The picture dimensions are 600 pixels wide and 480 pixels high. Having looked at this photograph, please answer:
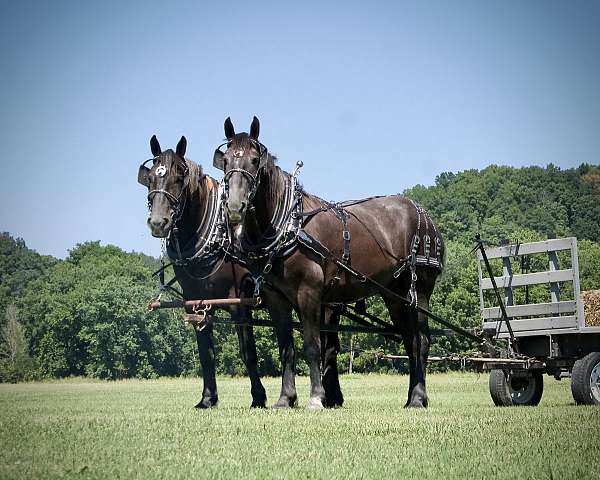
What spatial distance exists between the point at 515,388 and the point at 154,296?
64.2 m

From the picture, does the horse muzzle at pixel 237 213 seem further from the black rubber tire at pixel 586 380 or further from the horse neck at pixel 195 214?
the black rubber tire at pixel 586 380

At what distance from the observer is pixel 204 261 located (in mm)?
13695

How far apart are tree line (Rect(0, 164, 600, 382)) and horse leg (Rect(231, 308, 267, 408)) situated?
42.2m

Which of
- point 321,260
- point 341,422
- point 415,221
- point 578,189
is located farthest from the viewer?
point 578,189

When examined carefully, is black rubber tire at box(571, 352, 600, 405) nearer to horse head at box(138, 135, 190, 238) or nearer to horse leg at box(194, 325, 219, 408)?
horse leg at box(194, 325, 219, 408)

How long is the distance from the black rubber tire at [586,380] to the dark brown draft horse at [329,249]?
240cm

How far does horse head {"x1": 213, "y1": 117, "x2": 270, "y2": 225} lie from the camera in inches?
456

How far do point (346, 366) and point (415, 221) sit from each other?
61.9 metres

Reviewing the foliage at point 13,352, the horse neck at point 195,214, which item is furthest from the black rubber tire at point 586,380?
the foliage at point 13,352

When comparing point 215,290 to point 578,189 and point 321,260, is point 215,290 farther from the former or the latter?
point 578,189

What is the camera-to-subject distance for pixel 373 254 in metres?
13.5

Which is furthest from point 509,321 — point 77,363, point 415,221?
point 77,363

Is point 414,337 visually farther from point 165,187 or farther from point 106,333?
point 106,333

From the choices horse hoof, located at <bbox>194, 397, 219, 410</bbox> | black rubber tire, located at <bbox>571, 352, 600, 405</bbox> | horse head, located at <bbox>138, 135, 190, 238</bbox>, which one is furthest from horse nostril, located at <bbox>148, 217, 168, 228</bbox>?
black rubber tire, located at <bbox>571, 352, 600, 405</bbox>
